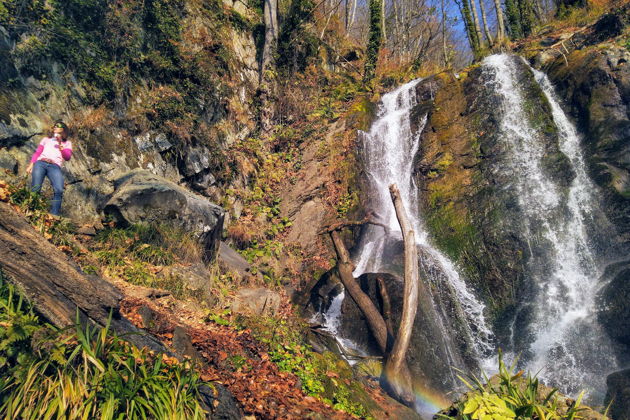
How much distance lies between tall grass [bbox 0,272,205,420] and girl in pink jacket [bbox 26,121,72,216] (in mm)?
4085

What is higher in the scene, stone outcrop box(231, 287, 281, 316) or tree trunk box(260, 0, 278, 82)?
tree trunk box(260, 0, 278, 82)

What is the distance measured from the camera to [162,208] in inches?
314

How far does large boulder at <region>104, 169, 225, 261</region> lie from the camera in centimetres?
764

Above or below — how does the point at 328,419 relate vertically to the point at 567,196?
below

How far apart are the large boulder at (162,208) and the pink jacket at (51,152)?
1267 mm

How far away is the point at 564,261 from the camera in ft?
31.5

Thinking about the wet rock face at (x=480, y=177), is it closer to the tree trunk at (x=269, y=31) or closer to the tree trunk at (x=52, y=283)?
the tree trunk at (x=269, y=31)

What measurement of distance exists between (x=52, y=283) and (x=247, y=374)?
8.10 ft

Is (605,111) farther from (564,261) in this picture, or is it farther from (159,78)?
(159,78)

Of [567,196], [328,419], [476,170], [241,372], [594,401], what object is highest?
[476,170]

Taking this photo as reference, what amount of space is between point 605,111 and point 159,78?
43.9ft

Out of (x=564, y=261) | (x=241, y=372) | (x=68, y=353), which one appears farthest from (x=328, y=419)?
(x=564, y=261)

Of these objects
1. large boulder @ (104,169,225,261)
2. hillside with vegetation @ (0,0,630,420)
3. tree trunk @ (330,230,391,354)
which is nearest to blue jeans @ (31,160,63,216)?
hillside with vegetation @ (0,0,630,420)

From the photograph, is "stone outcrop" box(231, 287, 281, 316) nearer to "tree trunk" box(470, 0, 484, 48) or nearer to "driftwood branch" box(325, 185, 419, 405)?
"driftwood branch" box(325, 185, 419, 405)
